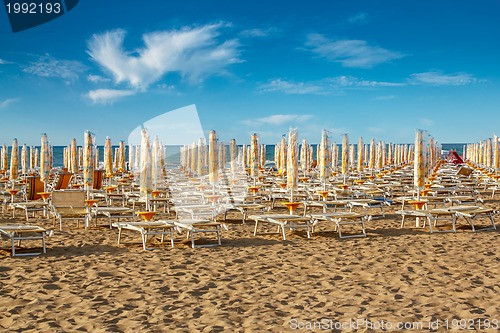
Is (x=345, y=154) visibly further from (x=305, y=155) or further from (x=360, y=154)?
(x=305, y=155)

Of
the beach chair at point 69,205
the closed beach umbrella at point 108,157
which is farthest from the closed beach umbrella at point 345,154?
the beach chair at point 69,205

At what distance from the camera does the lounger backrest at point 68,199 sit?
8.91 metres

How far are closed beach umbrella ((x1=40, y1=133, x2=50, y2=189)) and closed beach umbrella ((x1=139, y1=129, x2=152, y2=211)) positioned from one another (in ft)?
11.7

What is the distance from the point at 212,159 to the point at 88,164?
3239 millimetres

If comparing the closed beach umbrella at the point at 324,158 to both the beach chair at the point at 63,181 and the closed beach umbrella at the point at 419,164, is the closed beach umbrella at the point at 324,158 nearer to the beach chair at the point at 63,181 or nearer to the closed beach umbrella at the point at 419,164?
the closed beach umbrella at the point at 419,164

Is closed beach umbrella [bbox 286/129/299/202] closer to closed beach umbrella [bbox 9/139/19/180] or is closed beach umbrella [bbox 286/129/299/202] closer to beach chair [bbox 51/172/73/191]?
beach chair [bbox 51/172/73/191]

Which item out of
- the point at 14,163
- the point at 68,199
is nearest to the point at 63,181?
the point at 14,163

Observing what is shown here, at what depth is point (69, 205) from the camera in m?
8.97

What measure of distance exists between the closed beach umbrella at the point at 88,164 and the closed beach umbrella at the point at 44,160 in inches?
81.3

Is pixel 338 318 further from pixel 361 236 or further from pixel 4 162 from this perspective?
pixel 4 162

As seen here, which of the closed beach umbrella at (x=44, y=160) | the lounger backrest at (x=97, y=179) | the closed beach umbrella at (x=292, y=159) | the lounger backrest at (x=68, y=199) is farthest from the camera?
the lounger backrest at (x=97, y=179)

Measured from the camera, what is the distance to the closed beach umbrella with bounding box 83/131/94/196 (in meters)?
9.72

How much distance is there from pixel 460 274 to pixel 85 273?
423cm

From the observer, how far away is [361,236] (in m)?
8.16
